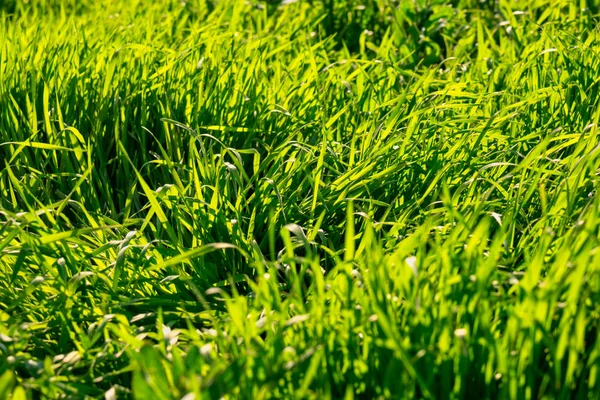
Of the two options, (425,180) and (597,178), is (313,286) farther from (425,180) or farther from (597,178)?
(597,178)

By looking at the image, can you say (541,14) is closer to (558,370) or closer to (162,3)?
(162,3)

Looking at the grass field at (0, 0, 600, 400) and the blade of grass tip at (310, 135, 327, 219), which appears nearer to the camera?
the grass field at (0, 0, 600, 400)

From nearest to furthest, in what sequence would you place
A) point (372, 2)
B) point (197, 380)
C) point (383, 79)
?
point (197, 380), point (383, 79), point (372, 2)

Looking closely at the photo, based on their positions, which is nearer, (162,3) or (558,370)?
(558,370)

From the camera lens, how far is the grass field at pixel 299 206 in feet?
4.64

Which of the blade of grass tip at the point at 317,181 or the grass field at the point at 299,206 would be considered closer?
the grass field at the point at 299,206

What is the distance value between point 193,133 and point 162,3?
166cm

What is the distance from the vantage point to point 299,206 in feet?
6.93

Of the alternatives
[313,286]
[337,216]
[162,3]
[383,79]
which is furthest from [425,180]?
[162,3]

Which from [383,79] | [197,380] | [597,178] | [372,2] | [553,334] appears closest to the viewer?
[197,380]

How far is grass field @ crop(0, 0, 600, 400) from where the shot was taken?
4.64ft

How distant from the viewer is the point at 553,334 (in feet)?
4.71

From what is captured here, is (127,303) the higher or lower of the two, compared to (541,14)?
lower

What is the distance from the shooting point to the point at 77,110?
99.9 inches
